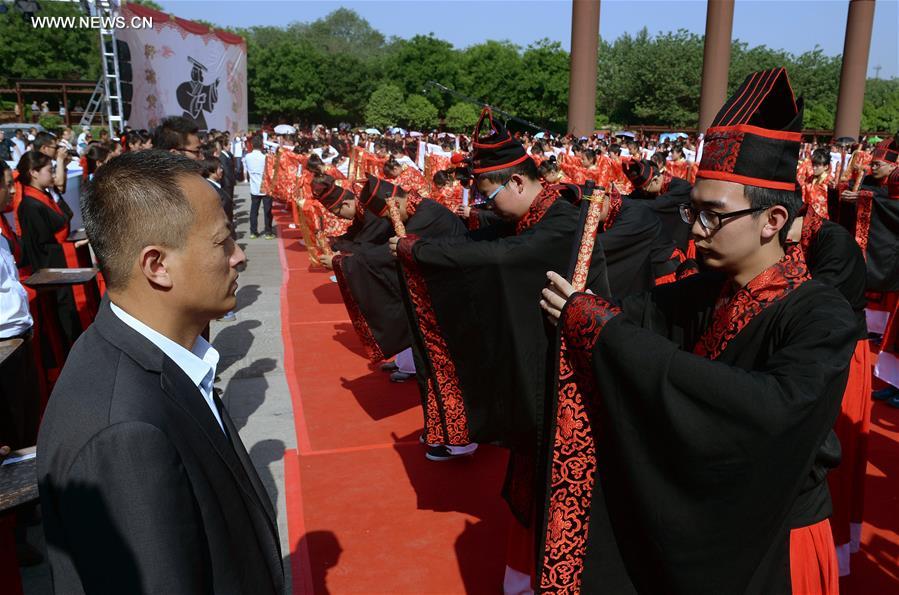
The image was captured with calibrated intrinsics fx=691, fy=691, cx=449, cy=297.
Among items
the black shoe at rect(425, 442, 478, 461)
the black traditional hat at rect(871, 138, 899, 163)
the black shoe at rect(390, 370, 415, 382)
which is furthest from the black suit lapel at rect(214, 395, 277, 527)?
the black traditional hat at rect(871, 138, 899, 163)

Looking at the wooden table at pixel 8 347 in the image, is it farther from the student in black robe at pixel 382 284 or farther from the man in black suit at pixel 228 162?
the man in black suit at pixel 228 162

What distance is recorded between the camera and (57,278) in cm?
446

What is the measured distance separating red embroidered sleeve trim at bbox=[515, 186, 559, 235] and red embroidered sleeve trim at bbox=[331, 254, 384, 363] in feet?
7.91

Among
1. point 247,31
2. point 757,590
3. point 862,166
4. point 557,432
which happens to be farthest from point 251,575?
point 247,31

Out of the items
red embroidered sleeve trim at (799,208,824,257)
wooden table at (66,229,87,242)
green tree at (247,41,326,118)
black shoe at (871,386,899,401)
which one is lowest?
black shoe at (871,386,899,401)

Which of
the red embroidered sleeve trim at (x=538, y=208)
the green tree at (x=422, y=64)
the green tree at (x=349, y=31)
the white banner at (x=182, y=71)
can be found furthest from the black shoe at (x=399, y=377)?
the green tree at (x=349, y=31)

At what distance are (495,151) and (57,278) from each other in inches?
118

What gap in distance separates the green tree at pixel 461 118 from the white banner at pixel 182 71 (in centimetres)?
2052

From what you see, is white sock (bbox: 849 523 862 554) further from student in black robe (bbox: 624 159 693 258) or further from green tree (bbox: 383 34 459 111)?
green tree (bbox: 383 34 459 111)

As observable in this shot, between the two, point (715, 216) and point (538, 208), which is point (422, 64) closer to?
point (538, 208)

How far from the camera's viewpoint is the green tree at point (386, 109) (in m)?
41.5

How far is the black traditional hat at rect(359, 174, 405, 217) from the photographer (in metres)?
6.29

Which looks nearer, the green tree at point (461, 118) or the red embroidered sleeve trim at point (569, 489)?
the red embroidered sleeve trim at point (569, 489)

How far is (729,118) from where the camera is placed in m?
1.97
